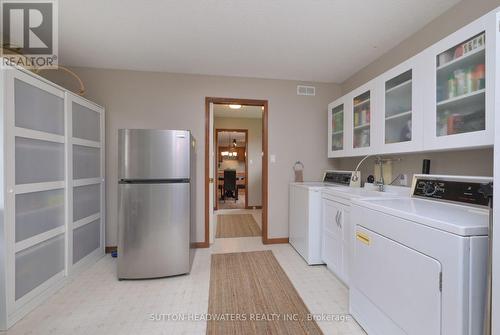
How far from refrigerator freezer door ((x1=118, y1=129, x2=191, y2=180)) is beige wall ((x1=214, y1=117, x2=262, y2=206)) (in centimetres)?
352

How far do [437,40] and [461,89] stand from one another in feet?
2.72

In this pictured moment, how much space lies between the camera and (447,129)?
56.2 inches

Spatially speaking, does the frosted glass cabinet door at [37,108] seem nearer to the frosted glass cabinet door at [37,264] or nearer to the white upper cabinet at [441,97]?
the frosted glass cabinet door at [37,264]

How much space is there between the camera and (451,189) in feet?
4.67

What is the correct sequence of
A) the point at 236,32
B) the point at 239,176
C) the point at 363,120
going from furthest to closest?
the point at 239,176, the point at 363,120, the point at 236,32

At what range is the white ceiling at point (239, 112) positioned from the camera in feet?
15.6

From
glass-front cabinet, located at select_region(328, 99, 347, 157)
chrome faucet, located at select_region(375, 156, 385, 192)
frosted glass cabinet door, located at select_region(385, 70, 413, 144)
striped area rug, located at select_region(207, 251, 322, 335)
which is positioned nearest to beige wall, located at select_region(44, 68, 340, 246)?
glass-front cabinet, located at select_region(328, 99, 347, 157)

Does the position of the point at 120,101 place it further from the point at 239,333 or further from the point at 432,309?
the point at 432,309

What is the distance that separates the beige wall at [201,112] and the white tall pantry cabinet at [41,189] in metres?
0.38

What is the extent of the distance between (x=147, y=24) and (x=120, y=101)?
1279 mm

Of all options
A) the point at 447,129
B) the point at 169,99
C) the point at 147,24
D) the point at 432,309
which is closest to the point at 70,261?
the point at 169,99

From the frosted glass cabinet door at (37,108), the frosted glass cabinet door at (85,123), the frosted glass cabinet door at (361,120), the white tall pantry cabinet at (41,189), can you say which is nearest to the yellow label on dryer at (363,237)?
the frosted glass cabinet door at (361,120)

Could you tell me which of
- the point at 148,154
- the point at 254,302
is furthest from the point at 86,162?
the point at 254,302

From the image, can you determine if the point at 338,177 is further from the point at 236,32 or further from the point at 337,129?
the point at 236,32
